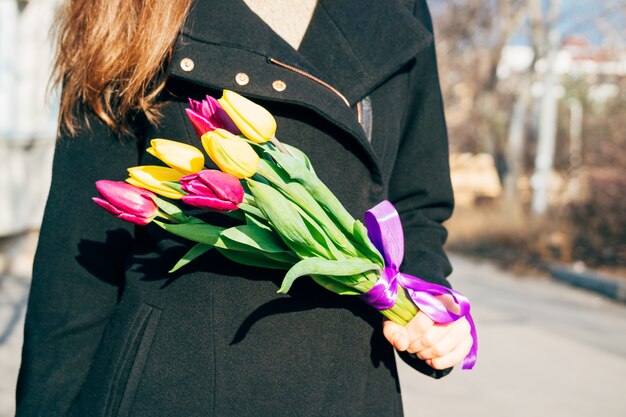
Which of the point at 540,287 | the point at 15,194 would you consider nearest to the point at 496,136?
the point at 540,287

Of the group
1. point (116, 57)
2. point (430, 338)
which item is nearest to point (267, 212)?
point (430, 338)

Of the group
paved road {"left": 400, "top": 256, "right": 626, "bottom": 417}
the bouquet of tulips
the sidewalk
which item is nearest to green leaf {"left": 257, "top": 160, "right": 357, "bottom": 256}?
the bouquet of tulips

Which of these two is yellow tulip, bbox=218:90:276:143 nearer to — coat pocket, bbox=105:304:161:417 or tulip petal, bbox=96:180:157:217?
tulip petal, bbox=96:180:157:217

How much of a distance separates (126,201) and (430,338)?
1.64 ft

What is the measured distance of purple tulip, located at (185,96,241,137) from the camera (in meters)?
1.07

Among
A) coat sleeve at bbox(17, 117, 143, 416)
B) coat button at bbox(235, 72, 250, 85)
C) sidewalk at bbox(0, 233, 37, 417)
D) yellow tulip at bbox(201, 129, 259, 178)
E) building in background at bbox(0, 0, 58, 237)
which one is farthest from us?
building in background at bbox(0, 0, 58, 237)

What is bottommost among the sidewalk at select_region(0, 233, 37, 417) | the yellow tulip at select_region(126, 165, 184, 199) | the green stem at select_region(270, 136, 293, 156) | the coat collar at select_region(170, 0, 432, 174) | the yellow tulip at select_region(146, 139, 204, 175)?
the sidewalk at select_region(0, 233, 37, 417)

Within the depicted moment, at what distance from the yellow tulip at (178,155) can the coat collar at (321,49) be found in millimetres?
176

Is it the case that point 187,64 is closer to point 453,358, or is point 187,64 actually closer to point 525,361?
point 453,358

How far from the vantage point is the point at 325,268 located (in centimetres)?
106

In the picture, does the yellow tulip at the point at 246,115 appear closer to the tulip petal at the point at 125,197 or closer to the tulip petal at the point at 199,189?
the tulip petal at the point at 199,189

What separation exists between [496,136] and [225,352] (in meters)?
16.4

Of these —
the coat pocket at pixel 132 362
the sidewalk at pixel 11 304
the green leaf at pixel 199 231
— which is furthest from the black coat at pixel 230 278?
the sidewalk at pixel 11 304

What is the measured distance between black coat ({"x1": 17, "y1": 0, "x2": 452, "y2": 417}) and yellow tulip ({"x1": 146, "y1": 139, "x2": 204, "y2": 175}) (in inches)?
7.0
